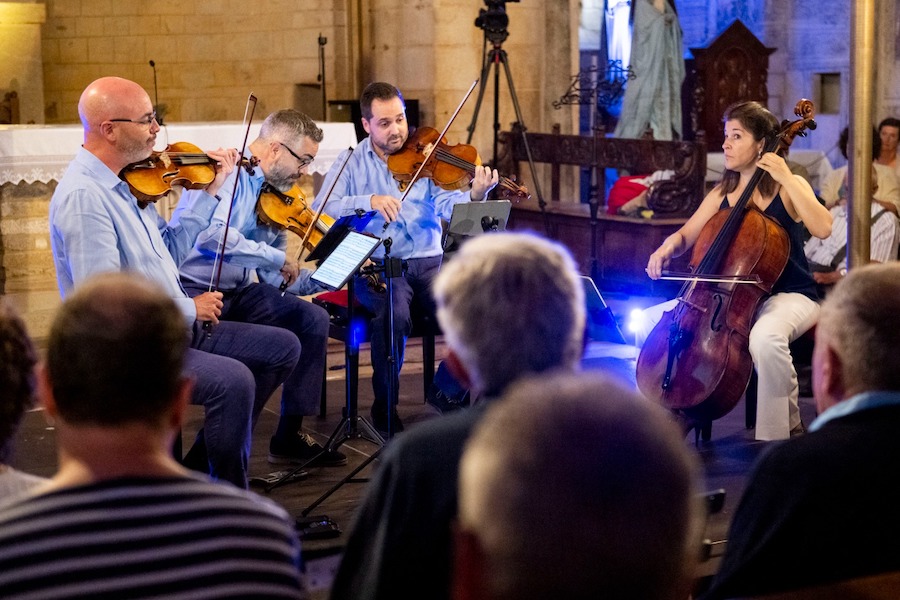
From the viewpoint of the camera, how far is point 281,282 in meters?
4.39

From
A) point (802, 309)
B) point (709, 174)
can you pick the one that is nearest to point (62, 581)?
point (802, 309)

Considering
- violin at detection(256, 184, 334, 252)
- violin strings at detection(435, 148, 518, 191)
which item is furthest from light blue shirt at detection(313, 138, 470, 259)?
violin at detection(256, 184, 334, 252)

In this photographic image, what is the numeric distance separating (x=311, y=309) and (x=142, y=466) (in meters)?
2.76

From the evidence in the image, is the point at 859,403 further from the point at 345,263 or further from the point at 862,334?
the point at 345,263

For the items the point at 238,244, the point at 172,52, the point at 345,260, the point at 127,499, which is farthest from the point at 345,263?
the point at 172,52

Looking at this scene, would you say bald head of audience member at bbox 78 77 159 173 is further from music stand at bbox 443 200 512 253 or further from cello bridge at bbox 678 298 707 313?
cello bridge at bbox 678 298 707 313

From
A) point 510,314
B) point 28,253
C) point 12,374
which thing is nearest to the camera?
point 510,314

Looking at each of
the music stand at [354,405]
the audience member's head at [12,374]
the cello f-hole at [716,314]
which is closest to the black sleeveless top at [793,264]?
the cello f-hole at [716,314]

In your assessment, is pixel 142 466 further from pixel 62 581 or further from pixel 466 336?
pixel 466 336

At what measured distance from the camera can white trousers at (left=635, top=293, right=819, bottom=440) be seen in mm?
4145

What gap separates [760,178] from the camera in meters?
4.33

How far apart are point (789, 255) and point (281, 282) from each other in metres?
1.88

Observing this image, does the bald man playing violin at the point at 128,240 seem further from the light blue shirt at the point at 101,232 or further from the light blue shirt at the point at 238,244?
the light blue shirt at the point at 238,244

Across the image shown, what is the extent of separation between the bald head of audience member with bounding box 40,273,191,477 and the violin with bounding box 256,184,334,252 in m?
2.64
